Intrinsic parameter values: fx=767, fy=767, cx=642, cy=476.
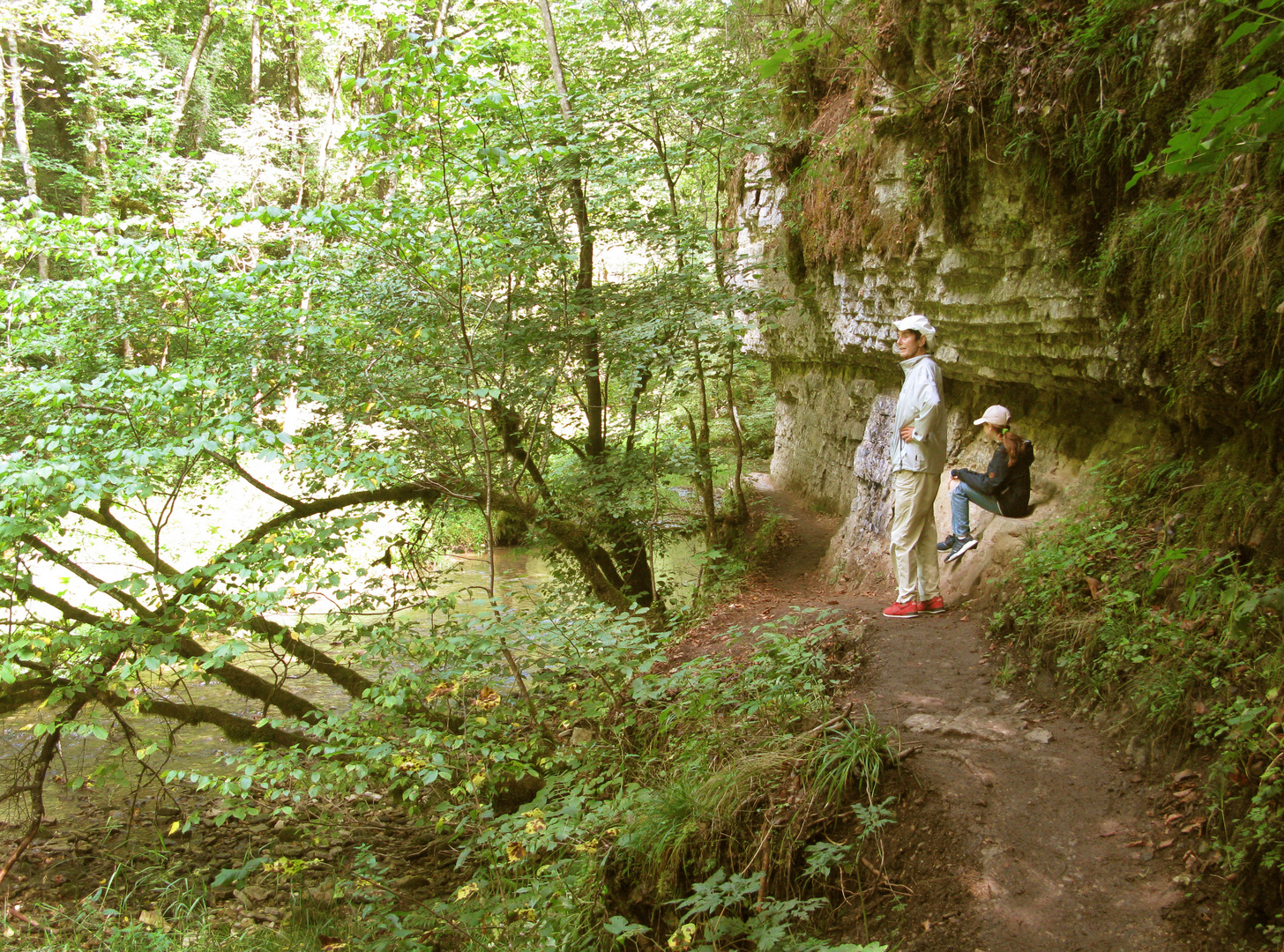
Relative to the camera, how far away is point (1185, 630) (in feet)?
12.4

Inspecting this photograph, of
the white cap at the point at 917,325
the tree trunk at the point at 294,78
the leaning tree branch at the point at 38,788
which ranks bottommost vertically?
the leaning tree branch at the point at 38,788

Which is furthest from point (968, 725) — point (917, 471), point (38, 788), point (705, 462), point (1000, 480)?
point (38, 788)

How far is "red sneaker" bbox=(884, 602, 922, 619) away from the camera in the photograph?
6055 millimetres

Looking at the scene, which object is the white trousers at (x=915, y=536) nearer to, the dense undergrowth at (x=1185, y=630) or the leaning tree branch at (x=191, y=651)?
the dense undergrowth at (x=1185, y=630)

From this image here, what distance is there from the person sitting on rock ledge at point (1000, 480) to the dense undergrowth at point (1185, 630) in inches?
21.3

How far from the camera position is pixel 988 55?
5949 mm

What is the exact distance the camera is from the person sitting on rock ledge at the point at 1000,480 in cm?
605

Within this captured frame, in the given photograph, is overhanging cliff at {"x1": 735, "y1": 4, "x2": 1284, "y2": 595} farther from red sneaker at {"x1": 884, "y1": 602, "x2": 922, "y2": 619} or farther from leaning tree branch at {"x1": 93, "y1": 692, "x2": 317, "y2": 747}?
leaning tree branch at {"x1": 93, "y1": 692, "x2": 317, "y2": 747}

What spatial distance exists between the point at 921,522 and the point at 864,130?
4339mm

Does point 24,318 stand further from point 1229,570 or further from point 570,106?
point 1229,570

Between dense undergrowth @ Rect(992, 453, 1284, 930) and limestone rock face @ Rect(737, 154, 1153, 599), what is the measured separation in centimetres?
71

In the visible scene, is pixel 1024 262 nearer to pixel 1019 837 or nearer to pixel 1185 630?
pixel 1185 630

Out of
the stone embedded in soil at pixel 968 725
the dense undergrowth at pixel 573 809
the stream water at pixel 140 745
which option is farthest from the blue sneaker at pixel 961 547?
the stream water at pixel 140 745

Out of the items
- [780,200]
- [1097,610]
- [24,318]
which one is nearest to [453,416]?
[24,318]
